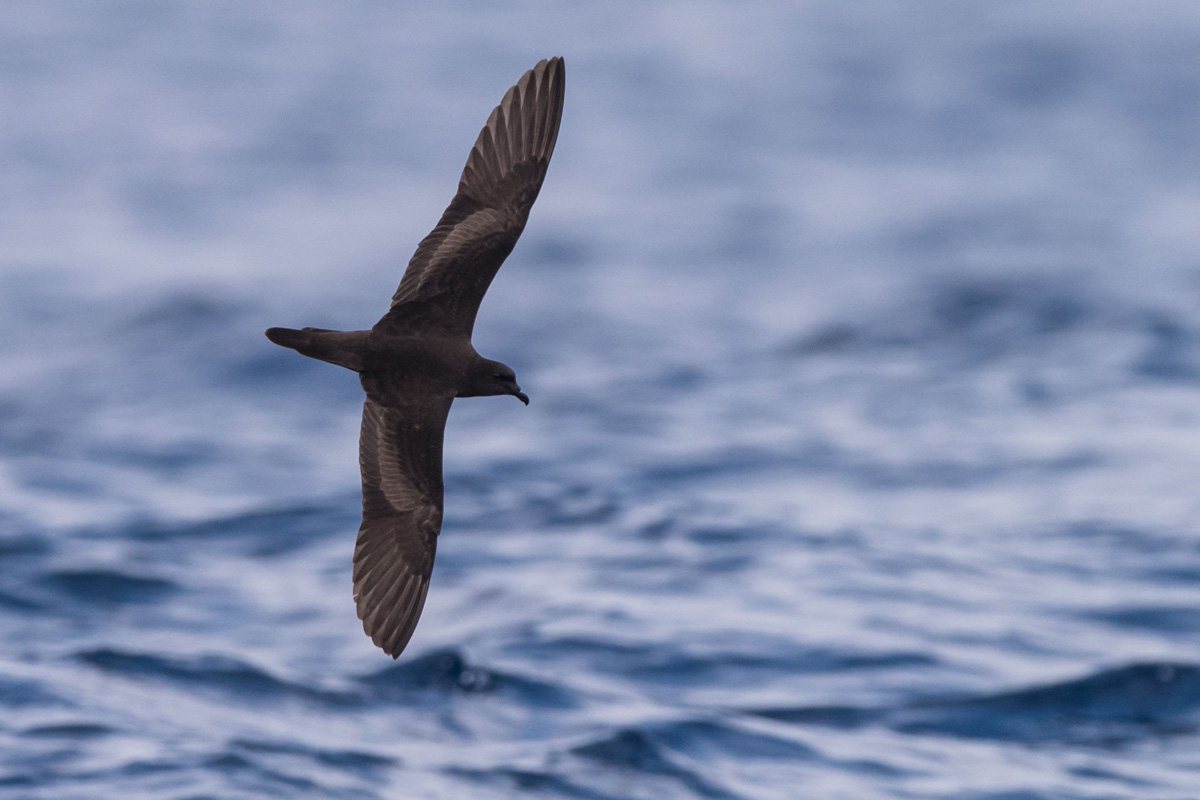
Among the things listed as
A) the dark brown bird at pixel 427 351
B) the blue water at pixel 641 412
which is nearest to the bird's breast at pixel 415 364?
the dark brown bird at pixel 427 351

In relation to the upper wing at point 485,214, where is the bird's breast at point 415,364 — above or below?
below

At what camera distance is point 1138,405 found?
2602 centimetres

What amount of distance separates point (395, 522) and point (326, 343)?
1.25 metres

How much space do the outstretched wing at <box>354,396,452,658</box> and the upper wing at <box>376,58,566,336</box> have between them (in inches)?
23.9

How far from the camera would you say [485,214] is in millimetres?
7363

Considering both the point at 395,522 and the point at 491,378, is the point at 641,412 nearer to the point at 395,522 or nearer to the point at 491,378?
the point at 395,522

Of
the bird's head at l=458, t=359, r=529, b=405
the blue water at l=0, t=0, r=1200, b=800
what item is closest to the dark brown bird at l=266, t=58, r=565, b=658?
the bird's head at l=458, t=359, r=529, b=405

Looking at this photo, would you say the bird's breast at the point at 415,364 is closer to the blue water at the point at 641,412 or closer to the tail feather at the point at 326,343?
the tail feather at the point at 326,343

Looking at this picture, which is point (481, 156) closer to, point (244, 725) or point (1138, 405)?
point (244, 725)

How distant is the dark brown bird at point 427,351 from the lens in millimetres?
7164

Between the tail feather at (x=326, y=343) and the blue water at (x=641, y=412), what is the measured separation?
6.84 meters

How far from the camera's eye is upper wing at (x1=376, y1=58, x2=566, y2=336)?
7.22 metres

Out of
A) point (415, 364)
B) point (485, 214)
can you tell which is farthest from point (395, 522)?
point (485, 214)

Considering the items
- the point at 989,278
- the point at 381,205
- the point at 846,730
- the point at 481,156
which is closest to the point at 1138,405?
the point at 989,278
